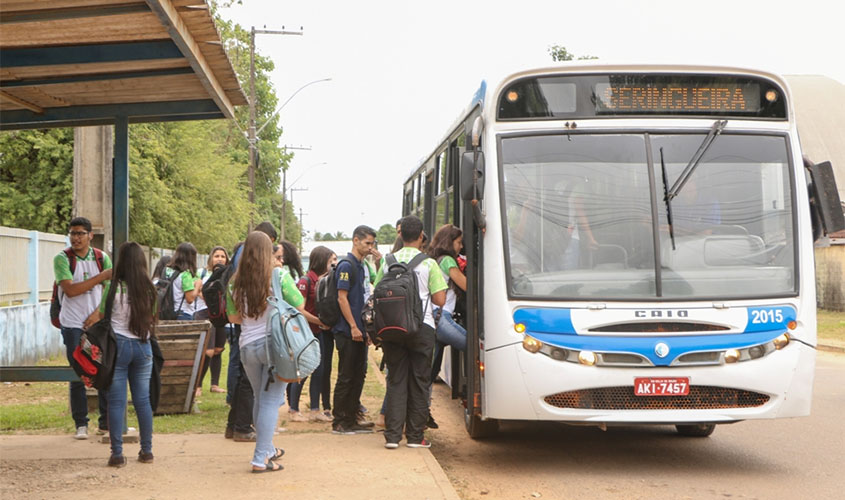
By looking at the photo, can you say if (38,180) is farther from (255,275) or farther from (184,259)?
(255,275)

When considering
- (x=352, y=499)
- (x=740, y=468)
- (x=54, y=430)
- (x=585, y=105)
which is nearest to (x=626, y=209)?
(x=585, y=105)

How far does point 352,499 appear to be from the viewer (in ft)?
22.7

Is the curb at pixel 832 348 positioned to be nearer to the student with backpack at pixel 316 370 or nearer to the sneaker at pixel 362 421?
the student with backpack at pixel 316 370

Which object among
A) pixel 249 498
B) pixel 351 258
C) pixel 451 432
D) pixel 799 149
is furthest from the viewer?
pixel 451 432

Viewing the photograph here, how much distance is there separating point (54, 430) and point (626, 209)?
561cm

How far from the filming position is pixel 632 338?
26.2 feet

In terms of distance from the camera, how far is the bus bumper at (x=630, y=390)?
26.1 feet

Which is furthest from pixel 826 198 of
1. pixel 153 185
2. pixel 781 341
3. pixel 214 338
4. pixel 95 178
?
pixel 153 185

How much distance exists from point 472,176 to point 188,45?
246cm

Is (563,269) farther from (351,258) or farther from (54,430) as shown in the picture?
(54,430)

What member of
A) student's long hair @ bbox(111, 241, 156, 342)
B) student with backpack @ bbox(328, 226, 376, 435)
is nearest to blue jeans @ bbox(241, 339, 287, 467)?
student's long hair @ bbox(111, 241, 156, 342)

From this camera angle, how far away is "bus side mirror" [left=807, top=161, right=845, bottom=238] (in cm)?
845

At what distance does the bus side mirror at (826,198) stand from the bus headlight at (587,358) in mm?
2240

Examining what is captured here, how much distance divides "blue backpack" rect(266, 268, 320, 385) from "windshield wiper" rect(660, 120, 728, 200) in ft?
10.0
